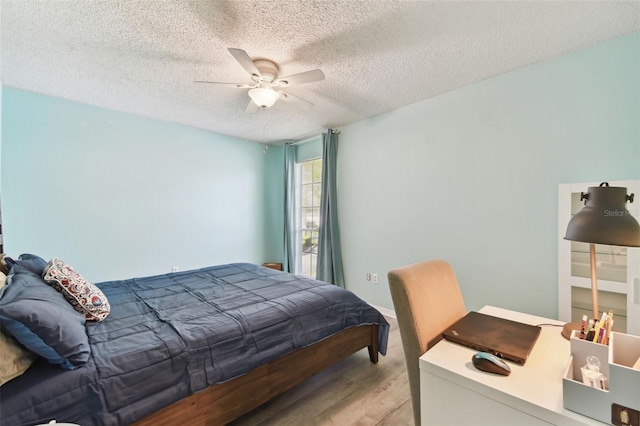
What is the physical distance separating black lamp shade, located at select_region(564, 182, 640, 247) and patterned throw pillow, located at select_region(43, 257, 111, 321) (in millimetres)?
2531

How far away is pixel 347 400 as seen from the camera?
1.82 m

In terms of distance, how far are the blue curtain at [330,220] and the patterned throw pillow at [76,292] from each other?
102 inches

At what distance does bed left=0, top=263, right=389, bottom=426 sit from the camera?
1102 mm

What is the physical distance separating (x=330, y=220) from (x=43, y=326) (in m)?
2.99

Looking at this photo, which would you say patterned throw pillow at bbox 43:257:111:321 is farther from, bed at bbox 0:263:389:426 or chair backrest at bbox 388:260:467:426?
chair backrest at bbox 388:260:467:426

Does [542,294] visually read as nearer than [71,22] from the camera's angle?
No

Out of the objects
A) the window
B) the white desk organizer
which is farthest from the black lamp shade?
the window

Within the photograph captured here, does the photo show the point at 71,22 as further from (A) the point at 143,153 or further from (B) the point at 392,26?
(B) the point at 392,26

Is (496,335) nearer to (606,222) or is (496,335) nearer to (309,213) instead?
(606,222)

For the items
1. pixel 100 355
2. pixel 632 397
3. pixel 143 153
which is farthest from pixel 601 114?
pixel 143 153

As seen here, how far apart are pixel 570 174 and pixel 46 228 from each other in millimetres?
4903

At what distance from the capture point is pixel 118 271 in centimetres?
319

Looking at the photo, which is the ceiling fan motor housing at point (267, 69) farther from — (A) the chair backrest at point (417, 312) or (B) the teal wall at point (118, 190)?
(B) the teal wall at point (118, 190)

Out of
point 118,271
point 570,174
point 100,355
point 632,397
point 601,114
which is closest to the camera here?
point 632,397
